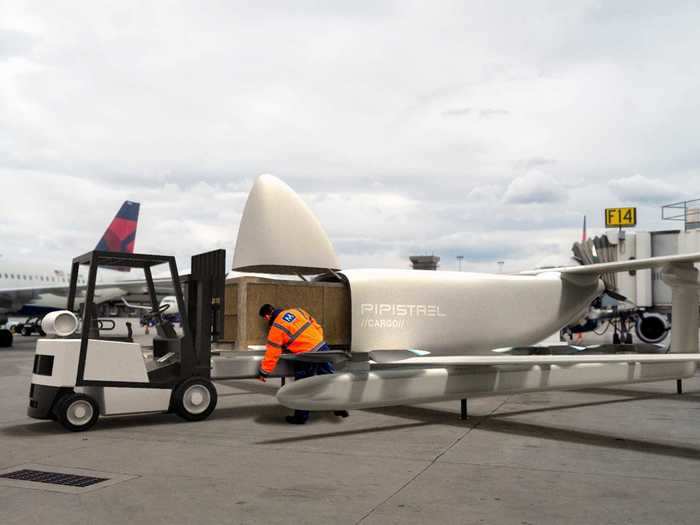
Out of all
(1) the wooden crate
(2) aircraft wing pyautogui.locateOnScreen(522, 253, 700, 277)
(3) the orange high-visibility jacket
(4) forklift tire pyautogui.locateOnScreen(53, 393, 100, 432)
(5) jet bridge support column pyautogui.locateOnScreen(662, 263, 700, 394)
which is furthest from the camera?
(5) jet bridge support column pyautogui.locateOnScreen(662, 263, 700, 394)

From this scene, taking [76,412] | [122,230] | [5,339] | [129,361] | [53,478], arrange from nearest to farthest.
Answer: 1. [53,478]
2. [76,412]
3. [129,361]
4. [5,339]
5. [122,230]

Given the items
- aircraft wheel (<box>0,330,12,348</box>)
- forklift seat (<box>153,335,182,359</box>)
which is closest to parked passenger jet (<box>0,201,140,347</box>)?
aircraft wheel (<box>0,330,12,348</box>)

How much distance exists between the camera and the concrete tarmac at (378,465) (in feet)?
14.8

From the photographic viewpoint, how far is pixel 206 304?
27.1 feet

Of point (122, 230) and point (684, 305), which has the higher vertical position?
point (122, 230)

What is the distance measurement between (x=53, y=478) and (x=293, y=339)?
3.27 metres

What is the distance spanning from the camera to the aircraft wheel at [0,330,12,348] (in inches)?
943

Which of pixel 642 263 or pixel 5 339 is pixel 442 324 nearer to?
pixel 642 263

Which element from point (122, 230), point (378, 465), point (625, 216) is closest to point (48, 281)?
point (122, 230)

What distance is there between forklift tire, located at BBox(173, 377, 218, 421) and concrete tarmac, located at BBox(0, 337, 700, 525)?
0.17m

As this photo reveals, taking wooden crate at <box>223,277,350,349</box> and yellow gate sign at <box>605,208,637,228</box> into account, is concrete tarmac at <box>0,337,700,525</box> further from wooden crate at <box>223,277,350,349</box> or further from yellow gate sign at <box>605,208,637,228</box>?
yellow gate sign at <box>605,208,637,228</box>

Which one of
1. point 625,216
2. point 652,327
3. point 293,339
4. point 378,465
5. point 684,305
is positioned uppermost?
point 625,216

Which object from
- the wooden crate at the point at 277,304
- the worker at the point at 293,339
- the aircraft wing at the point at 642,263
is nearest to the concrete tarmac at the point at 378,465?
the worker at the point at 293,339

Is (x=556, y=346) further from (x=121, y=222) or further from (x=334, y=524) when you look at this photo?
(x=121, y=222)
